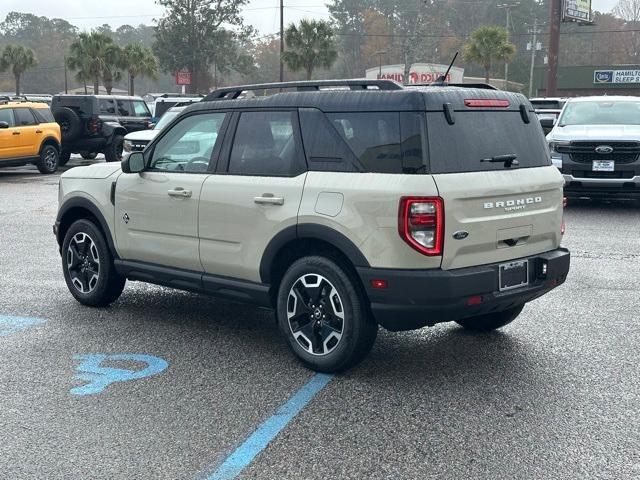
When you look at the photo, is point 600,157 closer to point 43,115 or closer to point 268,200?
point 268,200

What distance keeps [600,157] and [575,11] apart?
39.6m

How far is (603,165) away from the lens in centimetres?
1299

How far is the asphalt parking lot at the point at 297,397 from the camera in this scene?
3.98 meters

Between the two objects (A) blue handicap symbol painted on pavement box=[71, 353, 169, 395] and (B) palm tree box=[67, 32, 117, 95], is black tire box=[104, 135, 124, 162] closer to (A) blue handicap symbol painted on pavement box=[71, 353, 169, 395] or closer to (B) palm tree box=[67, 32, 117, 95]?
(A) blue handicap symbol painted on pavement box=[71, 353, 169, 395]

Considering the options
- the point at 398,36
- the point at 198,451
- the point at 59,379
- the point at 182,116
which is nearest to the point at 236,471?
the point at 198,451

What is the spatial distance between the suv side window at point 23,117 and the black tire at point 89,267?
14103mm

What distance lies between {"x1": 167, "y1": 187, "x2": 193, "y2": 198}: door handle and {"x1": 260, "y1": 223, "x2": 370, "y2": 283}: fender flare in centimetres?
89

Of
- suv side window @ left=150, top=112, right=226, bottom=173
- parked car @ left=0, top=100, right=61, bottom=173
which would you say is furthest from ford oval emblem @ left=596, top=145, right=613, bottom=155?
parked car @ left=0, top=100, right=61, bottom=173

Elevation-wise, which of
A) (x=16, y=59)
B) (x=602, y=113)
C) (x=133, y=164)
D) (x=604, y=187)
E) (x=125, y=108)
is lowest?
(x=604, y=187)

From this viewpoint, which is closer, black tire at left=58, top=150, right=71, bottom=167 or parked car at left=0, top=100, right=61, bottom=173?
parked car at left=0, top=100, right=61, bottom=173

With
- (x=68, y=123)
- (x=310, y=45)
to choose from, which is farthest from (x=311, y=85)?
(x=310, y=45)

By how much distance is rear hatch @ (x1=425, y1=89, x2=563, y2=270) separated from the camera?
4.84m

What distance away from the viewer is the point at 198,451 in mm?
4102

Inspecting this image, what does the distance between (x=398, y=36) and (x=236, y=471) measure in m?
99.3
